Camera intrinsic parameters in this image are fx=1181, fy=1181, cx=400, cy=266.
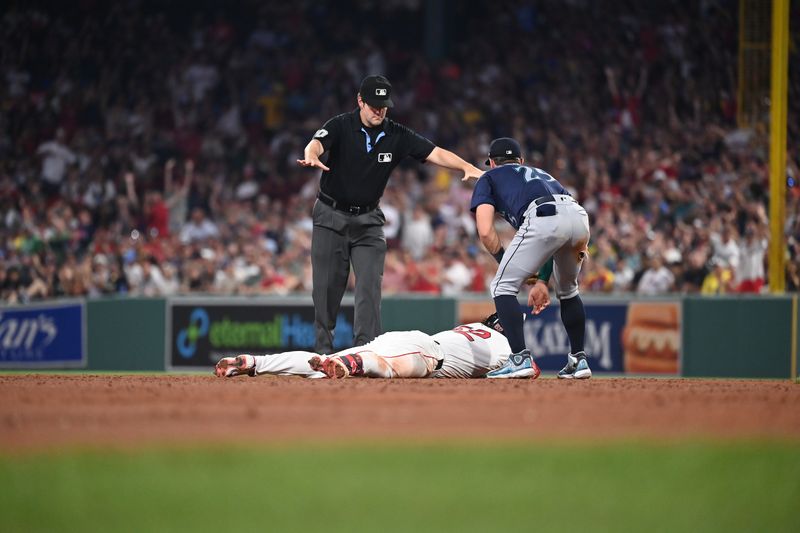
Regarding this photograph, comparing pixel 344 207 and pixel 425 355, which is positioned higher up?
pixel 344 207

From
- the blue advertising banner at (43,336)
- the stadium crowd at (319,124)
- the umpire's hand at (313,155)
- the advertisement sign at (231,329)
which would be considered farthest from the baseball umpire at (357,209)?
the blue advertising banner at (43,336)

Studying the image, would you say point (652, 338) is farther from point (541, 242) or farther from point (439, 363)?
point (541, 242)

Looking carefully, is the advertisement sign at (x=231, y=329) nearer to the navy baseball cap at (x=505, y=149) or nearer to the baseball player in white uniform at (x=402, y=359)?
the baseball player in white uniform at (x=402, y=359)

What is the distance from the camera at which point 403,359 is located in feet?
25.2

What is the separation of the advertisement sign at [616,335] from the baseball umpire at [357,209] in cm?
614

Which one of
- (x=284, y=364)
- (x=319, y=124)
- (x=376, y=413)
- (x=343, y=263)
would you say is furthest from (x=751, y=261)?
(x=376, y=413)

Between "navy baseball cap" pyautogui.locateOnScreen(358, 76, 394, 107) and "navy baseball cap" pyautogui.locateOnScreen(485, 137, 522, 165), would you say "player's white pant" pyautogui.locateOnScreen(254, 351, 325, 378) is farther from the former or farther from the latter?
"navy baseball cap" pyautogui.locateOnScreen(358, 76, 394, 107)

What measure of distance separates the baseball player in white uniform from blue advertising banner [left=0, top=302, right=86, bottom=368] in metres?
9.80

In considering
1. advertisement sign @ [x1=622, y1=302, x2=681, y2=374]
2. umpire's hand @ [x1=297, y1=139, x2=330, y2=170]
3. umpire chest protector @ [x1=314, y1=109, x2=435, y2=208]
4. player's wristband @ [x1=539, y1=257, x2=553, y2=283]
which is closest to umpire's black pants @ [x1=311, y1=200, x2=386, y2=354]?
umpire chest protector @ [x1=314, y1=109, x2=435, y2=208]

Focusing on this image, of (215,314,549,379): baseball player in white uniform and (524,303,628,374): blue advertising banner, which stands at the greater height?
(215,314,549,379): baseball player in white uniform

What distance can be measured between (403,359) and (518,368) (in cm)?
82

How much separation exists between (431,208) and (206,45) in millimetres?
8460

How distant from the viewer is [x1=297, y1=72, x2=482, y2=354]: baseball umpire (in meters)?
8.70

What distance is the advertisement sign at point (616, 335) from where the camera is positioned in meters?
14.7
